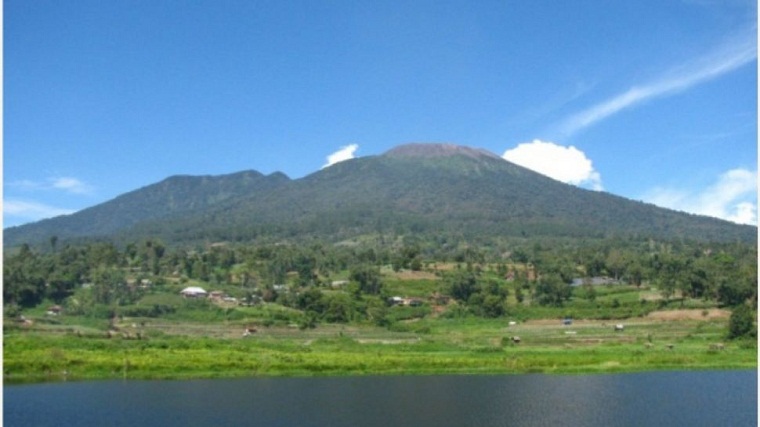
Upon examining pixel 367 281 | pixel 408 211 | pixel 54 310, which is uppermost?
pixel 408 211

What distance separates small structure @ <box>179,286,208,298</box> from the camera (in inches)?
2352

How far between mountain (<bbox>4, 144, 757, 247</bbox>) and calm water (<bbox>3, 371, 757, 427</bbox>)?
→ 272 ft

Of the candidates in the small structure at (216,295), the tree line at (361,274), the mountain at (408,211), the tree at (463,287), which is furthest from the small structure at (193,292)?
the mountain at (408,211)

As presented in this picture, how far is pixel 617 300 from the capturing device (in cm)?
5844

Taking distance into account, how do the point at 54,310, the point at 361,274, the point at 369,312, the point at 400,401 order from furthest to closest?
the point at 361,274
the point at 369,312
the point at 54,310
the point at 400,401

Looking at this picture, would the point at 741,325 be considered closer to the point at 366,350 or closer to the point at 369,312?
the point at 366,350

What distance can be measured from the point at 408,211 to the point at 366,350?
318 ft

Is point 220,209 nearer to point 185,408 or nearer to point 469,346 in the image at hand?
point 469,346

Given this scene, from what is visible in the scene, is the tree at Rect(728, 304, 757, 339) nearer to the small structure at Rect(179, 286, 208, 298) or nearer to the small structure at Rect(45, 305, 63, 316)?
the small structure at Rect(179, 286, 208, 298)

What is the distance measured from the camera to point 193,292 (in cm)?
6075

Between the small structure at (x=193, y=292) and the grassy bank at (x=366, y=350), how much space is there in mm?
8976

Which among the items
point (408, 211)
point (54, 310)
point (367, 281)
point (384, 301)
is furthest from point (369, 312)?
point (408, 211)

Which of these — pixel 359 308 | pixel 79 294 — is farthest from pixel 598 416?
pixel 79 294

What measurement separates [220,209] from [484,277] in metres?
92.8
